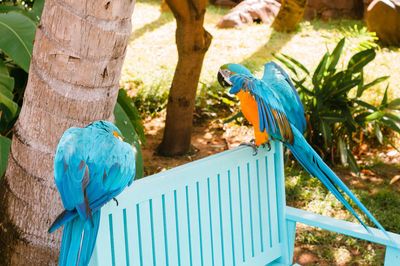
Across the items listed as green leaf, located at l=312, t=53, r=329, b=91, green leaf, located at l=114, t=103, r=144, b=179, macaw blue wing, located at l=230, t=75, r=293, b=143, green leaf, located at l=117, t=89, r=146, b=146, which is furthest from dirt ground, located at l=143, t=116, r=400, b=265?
macaw blue wing, located at l=230, t=75, r=293, b=143

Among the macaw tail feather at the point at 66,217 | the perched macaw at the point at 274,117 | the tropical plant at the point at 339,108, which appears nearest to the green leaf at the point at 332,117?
the tropical plant at the point at 339,108

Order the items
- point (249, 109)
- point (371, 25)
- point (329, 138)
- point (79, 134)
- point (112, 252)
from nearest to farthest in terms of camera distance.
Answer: point (79, 134) < point (112, 252) < point (249, 109) < point (329, 138) < point (371, 25)

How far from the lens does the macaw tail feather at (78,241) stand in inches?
59.8

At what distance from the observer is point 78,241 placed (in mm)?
1536

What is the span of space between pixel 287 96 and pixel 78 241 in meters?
1.30

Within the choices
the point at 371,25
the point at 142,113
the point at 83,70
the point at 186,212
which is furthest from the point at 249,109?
the point at 371,25

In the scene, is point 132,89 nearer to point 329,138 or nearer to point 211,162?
point 329,138

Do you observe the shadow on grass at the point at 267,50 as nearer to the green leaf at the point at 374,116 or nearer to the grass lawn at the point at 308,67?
the grass lawn at the point at 308,67

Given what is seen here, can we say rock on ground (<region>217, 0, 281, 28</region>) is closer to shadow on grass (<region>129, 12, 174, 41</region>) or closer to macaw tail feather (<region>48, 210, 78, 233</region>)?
shadow on grass (<region>129, 12, 174, 41</region>)

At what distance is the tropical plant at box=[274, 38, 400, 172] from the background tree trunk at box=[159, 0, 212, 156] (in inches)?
31.7

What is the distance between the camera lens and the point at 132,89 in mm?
6379

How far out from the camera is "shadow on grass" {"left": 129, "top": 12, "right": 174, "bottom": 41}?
9.38 metres

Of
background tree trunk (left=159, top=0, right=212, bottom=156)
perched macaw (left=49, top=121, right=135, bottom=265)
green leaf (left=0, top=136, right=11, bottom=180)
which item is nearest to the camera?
perched macaw (left=49, top=121, right=135, bottom=265)

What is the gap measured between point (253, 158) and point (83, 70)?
3.09 feet
